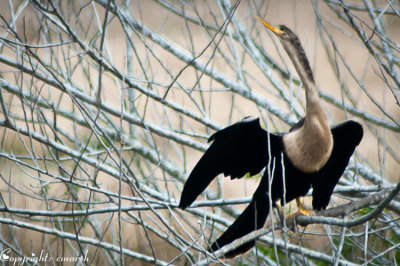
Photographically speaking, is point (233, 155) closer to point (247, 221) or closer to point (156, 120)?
point (247, 221)

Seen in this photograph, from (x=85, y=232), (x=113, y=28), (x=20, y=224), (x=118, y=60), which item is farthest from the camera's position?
(x=113, y=28)

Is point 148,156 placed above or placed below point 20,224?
above

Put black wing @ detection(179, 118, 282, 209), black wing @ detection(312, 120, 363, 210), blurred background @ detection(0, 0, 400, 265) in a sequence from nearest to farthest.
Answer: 1. blurred background @ detection(0, 0, 400, 265)
2. black wing @ detection(179, 118, 282, 209)
3. black wing @ detection(312, 120, 363, 210)

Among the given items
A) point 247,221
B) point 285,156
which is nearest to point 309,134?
point 285,156

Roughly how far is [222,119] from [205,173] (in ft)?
15.7

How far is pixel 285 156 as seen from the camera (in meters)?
2.59

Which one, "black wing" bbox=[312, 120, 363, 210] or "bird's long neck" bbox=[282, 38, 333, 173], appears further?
"black wing" bbox=[312, 120, 363, 210]

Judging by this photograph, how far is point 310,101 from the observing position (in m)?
2.47

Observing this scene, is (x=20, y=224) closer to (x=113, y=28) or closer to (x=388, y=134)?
(x=388, y=134)

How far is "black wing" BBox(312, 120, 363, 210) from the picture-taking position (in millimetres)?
2758

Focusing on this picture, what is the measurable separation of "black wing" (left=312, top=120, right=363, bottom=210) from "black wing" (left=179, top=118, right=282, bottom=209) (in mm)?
312

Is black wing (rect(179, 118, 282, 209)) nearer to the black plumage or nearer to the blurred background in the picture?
the black plumage

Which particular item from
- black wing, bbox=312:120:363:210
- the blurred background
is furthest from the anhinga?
the blurred background

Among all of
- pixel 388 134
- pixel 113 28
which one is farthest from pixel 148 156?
pixel 113 28
